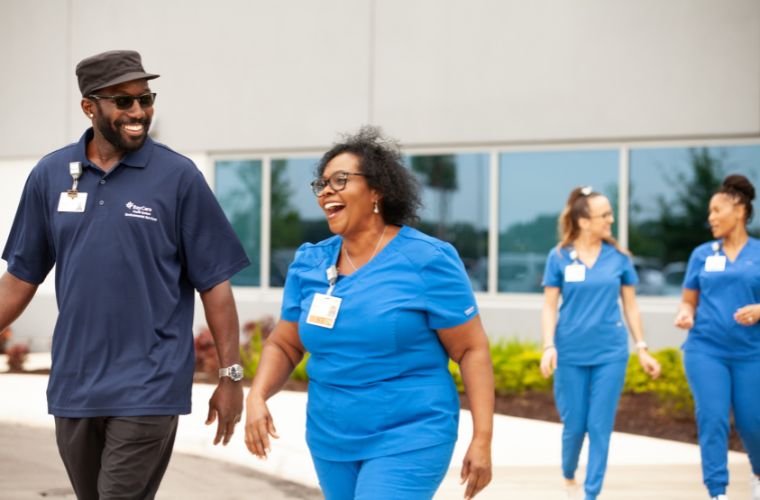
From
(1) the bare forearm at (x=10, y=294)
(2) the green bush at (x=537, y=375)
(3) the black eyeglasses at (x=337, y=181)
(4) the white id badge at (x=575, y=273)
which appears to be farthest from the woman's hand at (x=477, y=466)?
(2) the green bush at (x=537, y=375)

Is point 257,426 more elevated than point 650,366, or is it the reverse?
point 257,426

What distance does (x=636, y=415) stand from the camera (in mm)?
12281

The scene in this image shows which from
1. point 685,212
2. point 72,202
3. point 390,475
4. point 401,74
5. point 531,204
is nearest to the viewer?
point 390,475

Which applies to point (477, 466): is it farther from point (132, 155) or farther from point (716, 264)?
point (716, 264)

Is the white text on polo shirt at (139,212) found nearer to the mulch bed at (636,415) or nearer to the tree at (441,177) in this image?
the mulch bed at (636,415)

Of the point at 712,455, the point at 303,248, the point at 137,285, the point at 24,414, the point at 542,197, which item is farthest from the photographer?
the point at 542,197

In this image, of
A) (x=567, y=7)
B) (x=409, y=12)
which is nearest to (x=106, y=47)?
(x=409, y=12)

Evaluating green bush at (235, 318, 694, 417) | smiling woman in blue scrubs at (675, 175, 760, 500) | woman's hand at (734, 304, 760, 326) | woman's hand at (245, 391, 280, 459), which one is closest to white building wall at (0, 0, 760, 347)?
green bush at (235, 318, 694, 417)

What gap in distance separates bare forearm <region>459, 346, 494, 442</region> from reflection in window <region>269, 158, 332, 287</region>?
12.5 metres

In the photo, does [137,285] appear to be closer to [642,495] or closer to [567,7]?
[642,495]

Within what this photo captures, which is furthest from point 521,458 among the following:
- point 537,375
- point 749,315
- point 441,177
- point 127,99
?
point 441,177

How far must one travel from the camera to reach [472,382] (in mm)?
4301

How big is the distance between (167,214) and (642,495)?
5.16 metres

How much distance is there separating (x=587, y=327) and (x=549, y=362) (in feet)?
1.12
